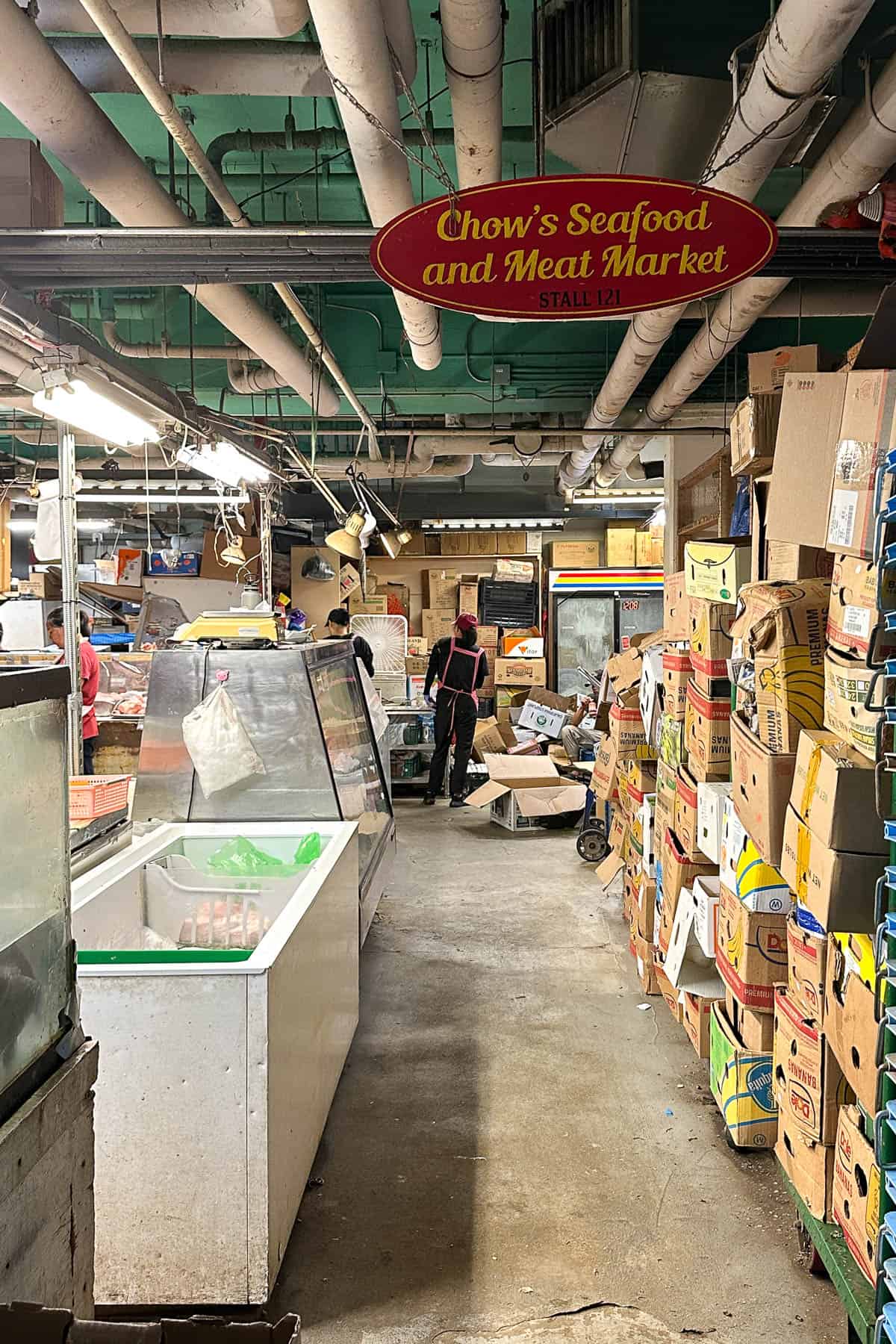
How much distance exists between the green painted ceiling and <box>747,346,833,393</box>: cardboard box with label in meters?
0.85

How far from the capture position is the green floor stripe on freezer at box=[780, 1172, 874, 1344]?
1.95 m

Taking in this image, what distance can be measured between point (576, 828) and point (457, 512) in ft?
15.8

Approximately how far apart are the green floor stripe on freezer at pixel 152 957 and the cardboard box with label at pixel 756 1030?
156cm

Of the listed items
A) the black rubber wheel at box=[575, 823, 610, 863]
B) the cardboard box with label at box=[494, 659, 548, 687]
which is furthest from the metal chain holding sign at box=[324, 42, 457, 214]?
the cardboard box with label at box=[494, 659, 548, 687]

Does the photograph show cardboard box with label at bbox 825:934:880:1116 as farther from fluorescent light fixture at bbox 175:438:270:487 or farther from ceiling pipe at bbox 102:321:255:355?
ceiling pipe at bbox 102:321:255:355

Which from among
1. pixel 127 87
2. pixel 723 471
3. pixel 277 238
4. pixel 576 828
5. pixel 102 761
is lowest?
pixel 576 828

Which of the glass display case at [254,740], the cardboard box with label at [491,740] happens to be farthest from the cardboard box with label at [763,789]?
the cardboard box with label at [491,740]

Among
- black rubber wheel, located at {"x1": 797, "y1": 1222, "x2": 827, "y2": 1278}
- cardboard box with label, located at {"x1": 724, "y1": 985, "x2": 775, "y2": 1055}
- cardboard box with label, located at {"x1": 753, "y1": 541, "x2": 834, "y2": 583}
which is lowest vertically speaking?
black rubber wheel, located at {"x1": 797, "y1": 1222, "x2": 827, "y2": 1278}

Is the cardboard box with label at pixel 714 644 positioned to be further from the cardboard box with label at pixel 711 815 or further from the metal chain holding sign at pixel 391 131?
the metal chain holding sign at pixel 391 131

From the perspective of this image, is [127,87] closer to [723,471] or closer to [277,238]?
[277,238]

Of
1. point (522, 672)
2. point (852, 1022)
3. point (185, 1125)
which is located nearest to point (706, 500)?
point (852, 1022)

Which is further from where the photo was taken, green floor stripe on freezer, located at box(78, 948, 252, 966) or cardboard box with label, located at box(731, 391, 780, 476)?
cardboard box with label, located at box(731, 391, 780, 476)

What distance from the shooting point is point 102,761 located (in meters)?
6.70

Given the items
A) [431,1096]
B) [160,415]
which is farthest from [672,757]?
[160,415]
